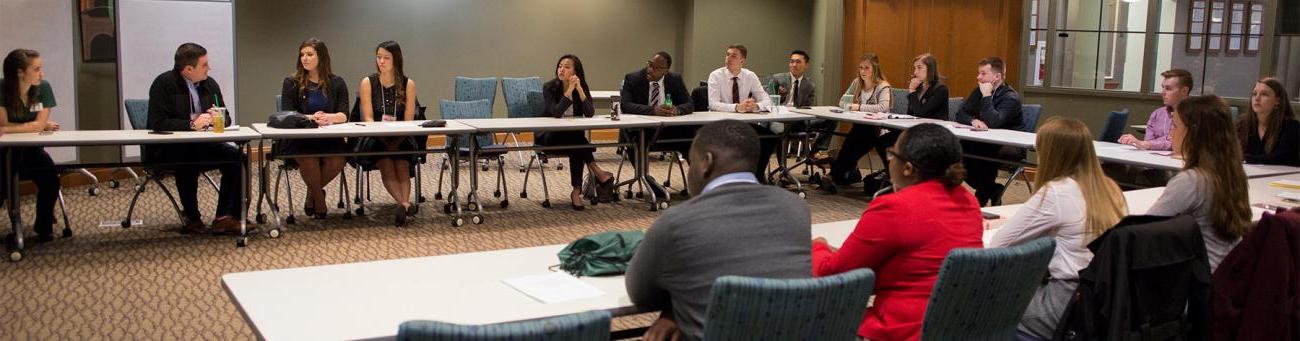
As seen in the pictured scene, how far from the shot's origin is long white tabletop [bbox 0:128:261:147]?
5555mm

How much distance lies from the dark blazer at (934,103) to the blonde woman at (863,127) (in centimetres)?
33

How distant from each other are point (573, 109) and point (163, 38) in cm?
319

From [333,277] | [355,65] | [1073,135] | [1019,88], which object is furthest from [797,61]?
[333,277]

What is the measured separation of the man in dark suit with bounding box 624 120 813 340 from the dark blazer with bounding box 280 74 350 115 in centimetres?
461

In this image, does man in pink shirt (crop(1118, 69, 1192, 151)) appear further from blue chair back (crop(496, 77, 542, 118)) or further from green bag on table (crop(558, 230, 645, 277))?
blue chair back (crop(496, 77, 542, 118))

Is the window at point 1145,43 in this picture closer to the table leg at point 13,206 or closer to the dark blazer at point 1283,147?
the dark blazer at point 1283,147

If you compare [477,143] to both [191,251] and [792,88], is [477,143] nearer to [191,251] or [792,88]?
[191,251]

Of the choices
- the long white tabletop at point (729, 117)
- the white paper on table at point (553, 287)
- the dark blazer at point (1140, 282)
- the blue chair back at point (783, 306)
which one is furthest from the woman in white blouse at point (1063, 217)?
the long white tabletop at point (729, 117)

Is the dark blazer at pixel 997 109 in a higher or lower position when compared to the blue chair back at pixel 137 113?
higher

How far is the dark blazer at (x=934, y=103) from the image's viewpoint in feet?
26.1

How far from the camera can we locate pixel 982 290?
266cm

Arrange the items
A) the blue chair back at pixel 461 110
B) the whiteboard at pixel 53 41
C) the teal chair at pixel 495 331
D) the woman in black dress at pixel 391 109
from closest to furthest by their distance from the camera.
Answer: the teal chair at pixel 495 331 < the woman in black dress at pixel 391 109 < the whiteboard at pixel 53 41 < the blue chair back at pixel 461 110

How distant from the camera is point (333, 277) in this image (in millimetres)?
2963

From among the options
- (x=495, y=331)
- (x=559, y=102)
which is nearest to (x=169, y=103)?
(x=559, y=102)
